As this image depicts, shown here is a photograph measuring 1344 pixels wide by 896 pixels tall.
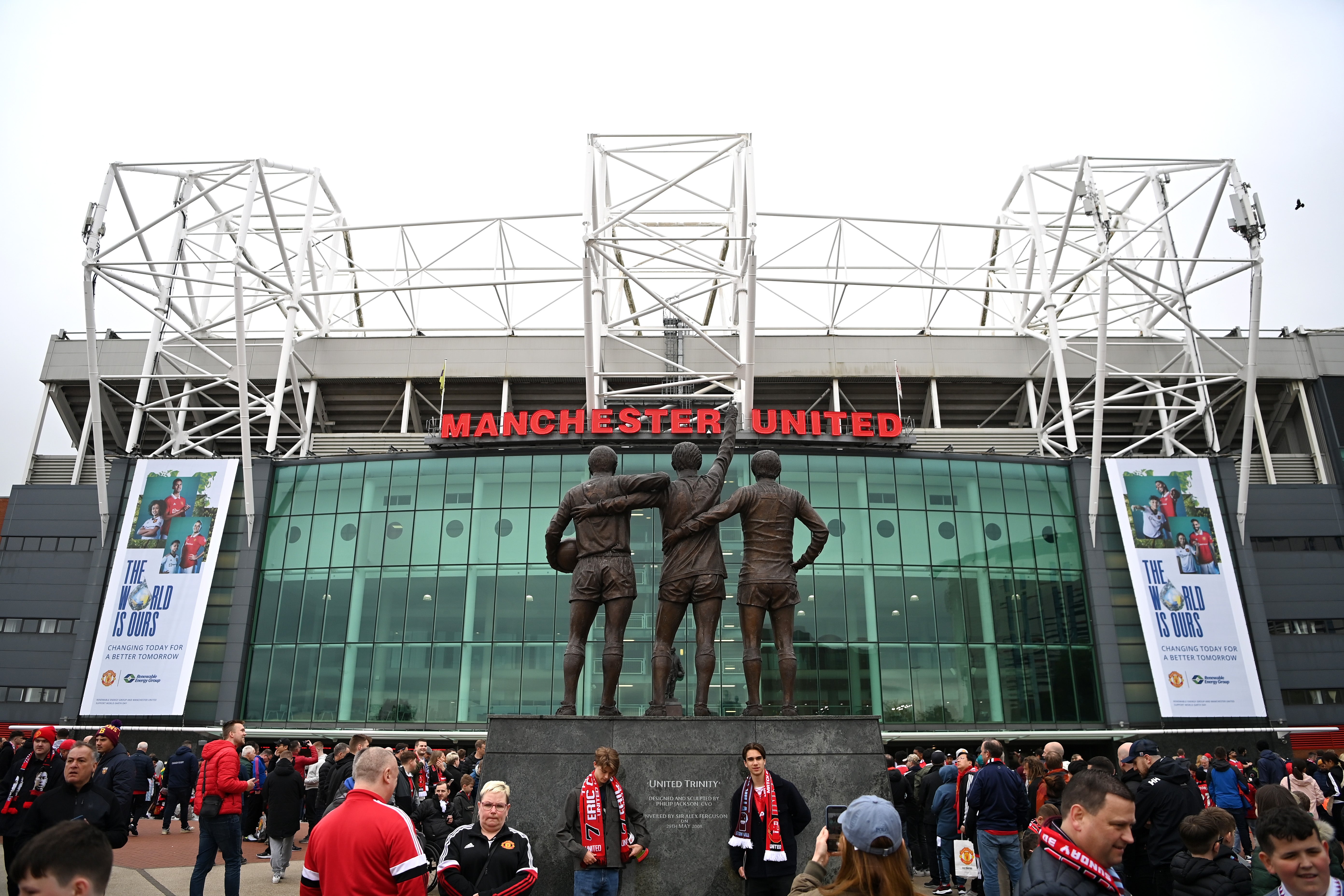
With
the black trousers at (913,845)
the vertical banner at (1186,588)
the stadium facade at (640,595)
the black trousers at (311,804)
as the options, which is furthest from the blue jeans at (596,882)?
the vertical banner at (1186,588)

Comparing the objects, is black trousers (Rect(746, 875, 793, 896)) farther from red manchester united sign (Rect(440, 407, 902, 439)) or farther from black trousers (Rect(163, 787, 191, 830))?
red manchester united sign (Rect(440, 407, 902, 439))

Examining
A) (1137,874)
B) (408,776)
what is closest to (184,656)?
(408,776)

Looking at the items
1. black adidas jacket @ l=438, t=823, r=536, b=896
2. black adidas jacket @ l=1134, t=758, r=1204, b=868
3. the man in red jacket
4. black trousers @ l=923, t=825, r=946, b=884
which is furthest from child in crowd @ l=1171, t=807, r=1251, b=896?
→ the man in red jacket

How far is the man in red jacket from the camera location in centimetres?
1008

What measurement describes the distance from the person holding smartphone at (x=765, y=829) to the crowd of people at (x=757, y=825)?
0.02 m

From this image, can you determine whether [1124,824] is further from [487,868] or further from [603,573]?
[603,573]

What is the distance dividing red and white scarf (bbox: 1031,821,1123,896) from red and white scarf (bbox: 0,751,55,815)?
10583 millimetres

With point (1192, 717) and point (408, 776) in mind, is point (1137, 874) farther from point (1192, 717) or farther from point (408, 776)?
point (1192, 717)

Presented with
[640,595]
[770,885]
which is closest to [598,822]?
[770,885]

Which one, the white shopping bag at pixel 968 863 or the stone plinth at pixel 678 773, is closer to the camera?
the stone plinth at pixel 678 773

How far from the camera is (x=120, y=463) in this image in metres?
38.0

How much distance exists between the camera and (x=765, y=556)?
12719 mm

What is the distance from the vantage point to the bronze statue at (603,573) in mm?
12469

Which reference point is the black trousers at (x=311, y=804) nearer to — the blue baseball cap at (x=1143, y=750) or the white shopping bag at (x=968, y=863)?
the white shopping bag at (x=968, y=863)
